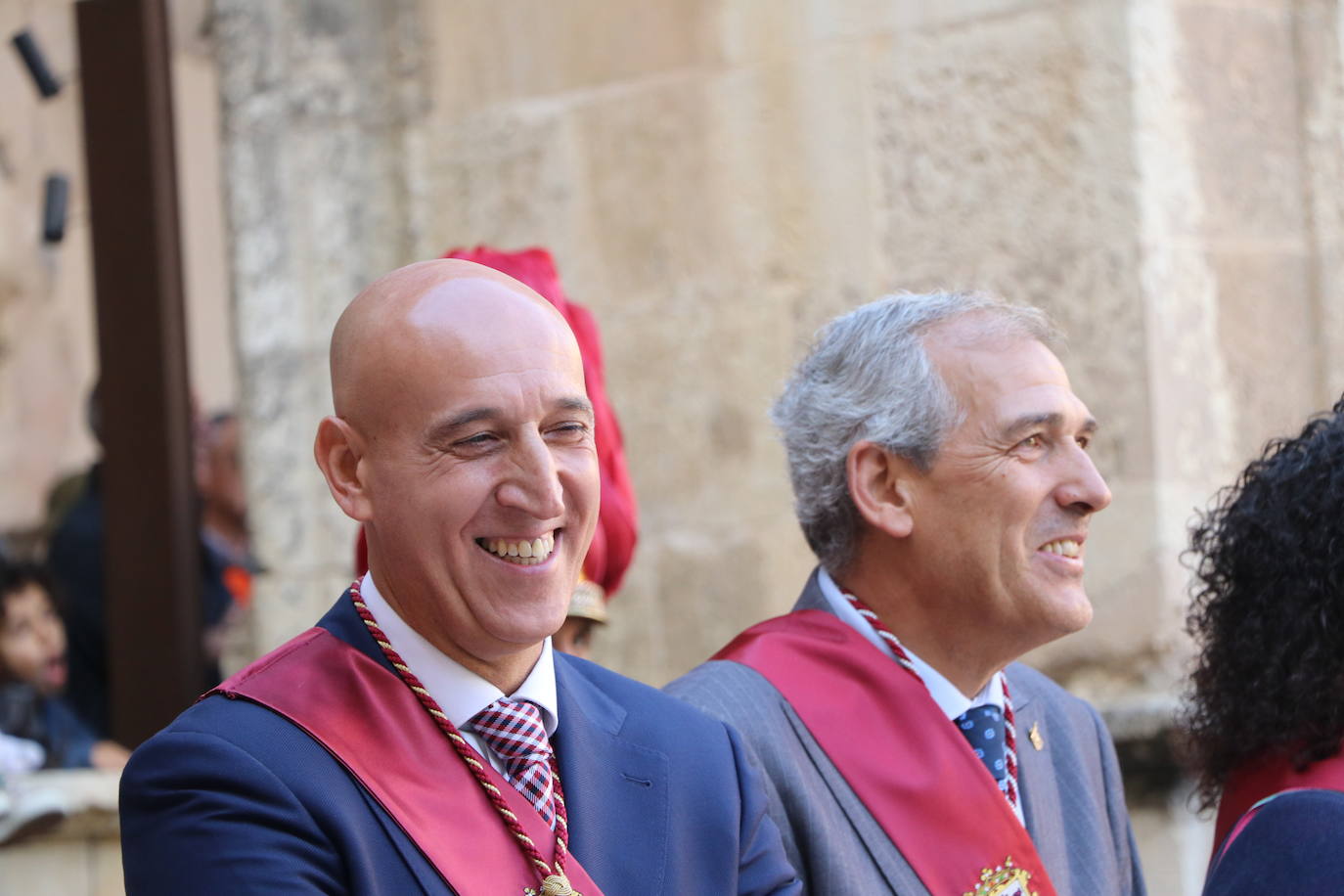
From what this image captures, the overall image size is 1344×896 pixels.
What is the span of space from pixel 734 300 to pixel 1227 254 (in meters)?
1.26

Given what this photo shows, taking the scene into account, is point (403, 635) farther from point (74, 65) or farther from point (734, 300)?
point (74, 65)

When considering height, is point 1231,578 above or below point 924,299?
below

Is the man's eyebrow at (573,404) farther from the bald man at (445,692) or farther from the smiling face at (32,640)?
the smiling face at (32,640)

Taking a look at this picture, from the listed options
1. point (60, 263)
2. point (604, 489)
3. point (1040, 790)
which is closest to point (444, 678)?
point (1040, 790)

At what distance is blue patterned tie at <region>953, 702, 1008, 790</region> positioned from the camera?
2.89 meters

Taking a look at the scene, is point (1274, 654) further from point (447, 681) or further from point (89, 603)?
point (89, 603)

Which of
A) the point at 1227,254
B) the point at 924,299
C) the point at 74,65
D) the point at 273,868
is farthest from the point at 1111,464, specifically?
the point at 74,65

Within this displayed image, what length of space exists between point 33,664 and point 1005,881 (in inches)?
172

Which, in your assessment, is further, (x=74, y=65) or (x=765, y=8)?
(x=74, y=65)

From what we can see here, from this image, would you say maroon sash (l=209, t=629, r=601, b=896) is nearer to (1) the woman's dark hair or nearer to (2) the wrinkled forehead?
(2) the wrinkled forehead

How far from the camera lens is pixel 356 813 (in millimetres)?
1854

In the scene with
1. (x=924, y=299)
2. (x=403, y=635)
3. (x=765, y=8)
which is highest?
(x=765, y=8)

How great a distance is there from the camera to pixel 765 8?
464 cm

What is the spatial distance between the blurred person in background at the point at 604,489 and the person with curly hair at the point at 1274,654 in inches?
44.0
